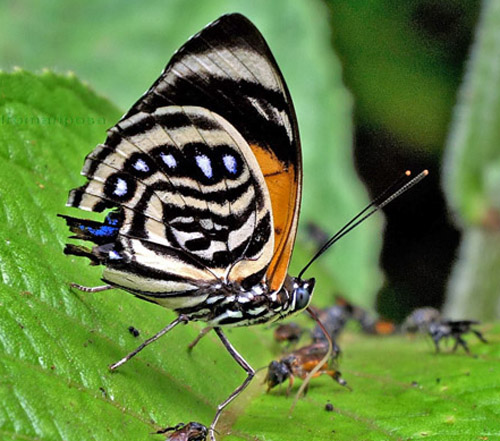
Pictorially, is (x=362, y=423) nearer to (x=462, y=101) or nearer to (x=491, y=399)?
(x=491, y=399)

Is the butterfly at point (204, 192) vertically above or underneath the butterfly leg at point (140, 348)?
above

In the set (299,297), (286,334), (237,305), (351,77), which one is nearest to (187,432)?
(237,305)

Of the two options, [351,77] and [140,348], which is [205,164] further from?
[351,77]

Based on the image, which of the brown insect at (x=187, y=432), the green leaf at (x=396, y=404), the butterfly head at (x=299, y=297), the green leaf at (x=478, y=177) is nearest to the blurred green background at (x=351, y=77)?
the green leaf at (x=478, y=177)

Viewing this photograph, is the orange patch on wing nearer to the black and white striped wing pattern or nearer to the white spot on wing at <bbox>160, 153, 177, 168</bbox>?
the black and white striped wing pattern

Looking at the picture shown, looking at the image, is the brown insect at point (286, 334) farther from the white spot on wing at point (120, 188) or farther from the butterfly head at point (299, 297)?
the white spot on wing at point (120, 188)
